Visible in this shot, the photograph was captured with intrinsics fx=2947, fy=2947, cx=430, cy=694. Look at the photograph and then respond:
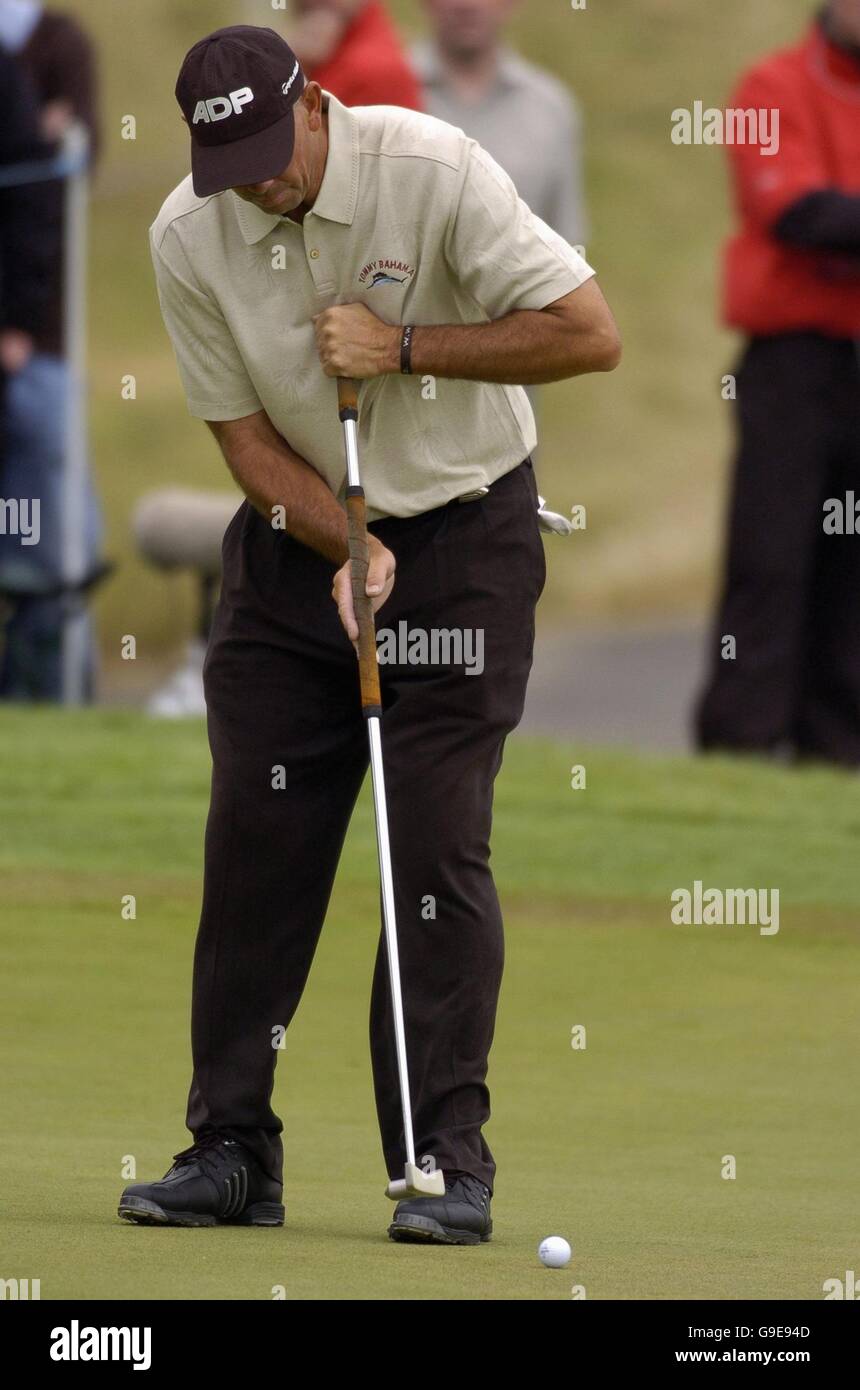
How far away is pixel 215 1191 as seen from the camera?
473 centimetres

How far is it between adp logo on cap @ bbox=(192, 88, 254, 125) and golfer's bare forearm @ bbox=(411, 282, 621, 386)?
0.45 m

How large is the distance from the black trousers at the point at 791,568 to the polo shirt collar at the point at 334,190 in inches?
223

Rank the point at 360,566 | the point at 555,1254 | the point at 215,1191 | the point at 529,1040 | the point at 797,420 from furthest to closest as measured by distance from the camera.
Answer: the point at 797,420 < the point at 529,1040 < the point at 215,1191 < the point at 360,566 < the point at 555,1254

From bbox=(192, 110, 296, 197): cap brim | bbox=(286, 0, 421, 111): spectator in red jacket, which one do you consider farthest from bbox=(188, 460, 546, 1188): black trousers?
bbox=(286, 0, 421, 111): spectator in red jacket

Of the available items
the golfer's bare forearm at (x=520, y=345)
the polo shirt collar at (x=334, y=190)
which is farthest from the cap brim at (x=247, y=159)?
the golfer's bare forearm at (x=520, y=345)

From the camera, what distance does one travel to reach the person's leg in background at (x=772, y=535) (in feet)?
33.4

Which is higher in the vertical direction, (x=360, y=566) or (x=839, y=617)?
(x=839, y=617)

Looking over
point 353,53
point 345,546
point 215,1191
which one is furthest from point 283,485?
point 353,53

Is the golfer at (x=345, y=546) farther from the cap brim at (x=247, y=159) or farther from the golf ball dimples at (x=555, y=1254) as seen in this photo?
the golf ball dimples at (x=555, y=1254)

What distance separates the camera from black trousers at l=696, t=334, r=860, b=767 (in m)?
10.2

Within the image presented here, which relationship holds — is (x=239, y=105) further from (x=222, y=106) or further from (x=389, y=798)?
(x=389, y=798)

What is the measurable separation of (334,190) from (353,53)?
5.54 meters

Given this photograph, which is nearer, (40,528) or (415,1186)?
(415,1186)
